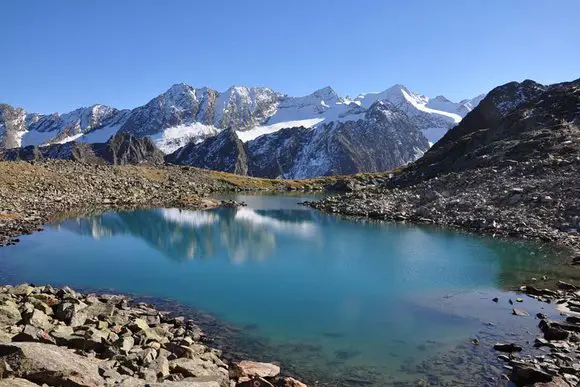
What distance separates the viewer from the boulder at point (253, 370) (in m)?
18.0

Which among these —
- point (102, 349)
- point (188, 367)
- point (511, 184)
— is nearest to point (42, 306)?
point (102, 349)

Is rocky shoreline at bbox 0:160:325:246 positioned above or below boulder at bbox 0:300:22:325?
above

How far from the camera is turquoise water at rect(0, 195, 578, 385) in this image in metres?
22.0

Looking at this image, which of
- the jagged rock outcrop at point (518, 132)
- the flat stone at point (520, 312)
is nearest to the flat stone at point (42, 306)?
the flat stone at point (520, 312)

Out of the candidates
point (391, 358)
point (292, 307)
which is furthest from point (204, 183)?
point (391, 358)

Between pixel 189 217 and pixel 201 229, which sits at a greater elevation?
pixel 189 217

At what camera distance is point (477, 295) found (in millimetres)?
31547

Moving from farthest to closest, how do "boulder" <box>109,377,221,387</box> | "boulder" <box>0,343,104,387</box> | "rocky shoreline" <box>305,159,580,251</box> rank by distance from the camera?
1. "rocky shoreline" <box>305,159,580,251</box>
2. "boulder" <box>109,377,221,387</box>
3. "boulder" <box>0,343,104,387</box>

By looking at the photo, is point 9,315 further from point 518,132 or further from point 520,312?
point 518,132

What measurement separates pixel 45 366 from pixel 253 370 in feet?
26.4

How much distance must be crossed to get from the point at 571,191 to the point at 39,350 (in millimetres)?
61964

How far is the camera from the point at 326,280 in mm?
36000

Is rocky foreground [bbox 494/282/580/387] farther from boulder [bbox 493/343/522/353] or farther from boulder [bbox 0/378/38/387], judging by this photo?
boulder [bbox 0/378/38/387]

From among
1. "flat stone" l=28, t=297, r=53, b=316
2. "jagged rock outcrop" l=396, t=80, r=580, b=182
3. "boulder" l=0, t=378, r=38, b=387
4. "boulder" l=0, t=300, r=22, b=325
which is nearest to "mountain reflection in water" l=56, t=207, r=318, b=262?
"flat stone" l=28, t=297, r=53, b=316
